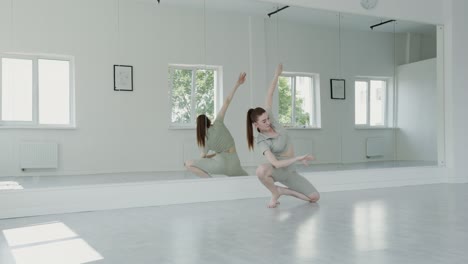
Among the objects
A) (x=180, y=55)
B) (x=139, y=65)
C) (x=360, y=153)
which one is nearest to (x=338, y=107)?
(x=360, y=153)

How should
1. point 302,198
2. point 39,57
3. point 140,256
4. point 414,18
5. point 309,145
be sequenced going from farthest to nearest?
point 414,18, point 309,145, point 302,198, point 39,57, point 140,256

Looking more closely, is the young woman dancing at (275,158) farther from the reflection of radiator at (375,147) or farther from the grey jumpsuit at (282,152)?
the reflection of radiator at (375,147)

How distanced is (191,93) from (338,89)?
2278 millimetres

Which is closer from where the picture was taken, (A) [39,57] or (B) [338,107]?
(A) [39,57]

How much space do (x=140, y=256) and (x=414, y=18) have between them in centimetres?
562

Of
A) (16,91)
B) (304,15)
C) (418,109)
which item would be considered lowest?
(418,109)

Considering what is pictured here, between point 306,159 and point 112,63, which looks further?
point 112,63

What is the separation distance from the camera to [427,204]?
4617 mm

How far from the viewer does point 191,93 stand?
519cm

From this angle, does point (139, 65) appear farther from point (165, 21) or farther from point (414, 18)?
point (414, 18)

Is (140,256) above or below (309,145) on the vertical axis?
below

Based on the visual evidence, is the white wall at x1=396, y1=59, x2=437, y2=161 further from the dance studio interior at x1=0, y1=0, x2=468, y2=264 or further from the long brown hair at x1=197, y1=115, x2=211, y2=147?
the long brown hair at x1=197, y1=115, x2=211, y2=147

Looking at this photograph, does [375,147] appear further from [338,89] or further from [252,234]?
[252,234]

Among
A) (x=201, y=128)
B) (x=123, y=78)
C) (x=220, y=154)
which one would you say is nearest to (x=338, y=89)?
(x=220, y=154)
